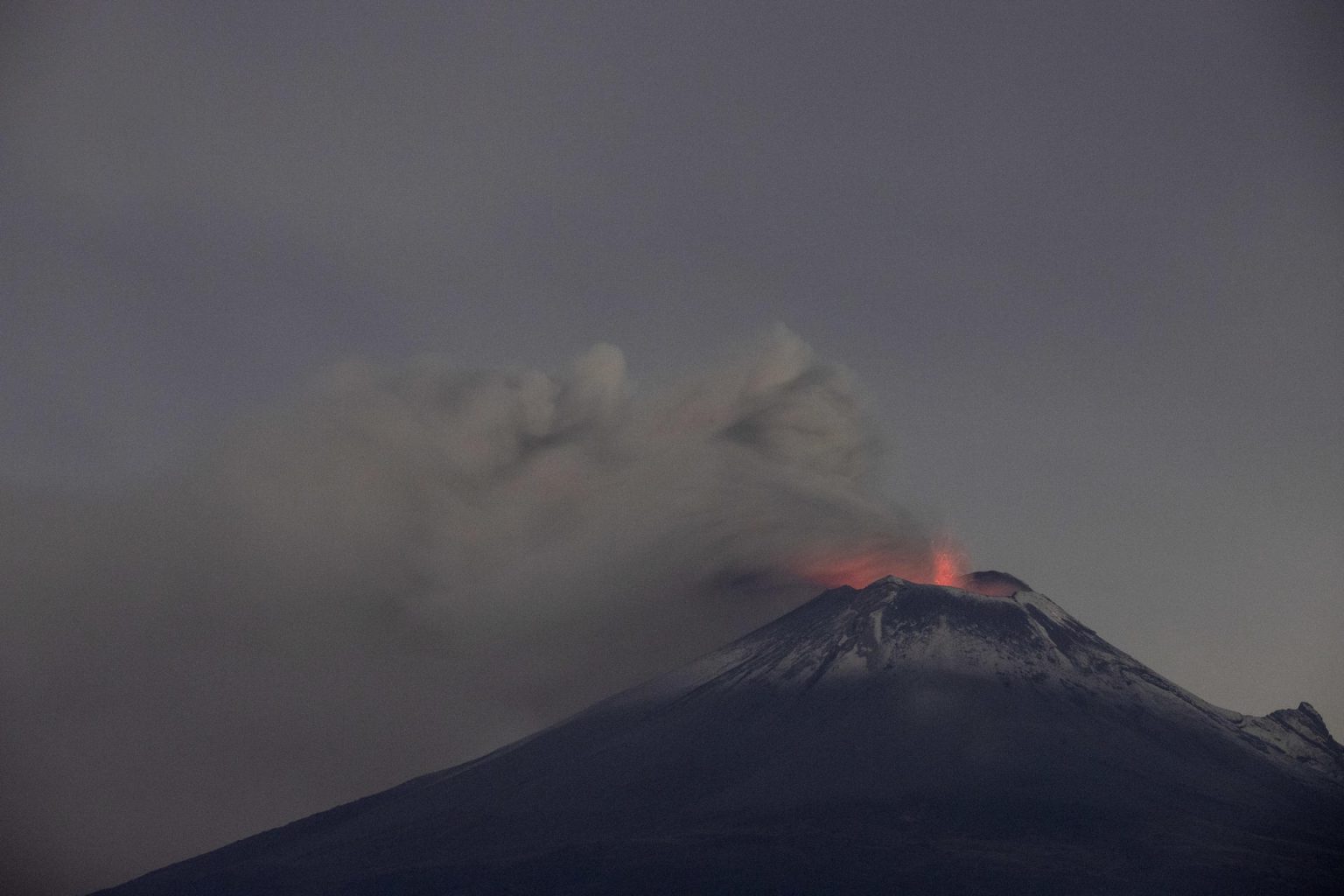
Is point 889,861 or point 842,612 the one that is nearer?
point 889,861

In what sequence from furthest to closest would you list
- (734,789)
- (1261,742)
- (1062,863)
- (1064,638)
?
(1064,638), (1261,742), (734,789), (1062,863)

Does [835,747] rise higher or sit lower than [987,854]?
higher

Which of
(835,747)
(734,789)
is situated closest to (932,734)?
(835,747)

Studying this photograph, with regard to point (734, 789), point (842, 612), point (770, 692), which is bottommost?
point (734, 789)

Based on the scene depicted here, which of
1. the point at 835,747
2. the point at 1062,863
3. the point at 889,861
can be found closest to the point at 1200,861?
the point at 1062,863

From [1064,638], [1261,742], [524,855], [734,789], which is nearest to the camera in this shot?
[524,855]

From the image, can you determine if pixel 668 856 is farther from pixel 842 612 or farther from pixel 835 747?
pixel 842 612
